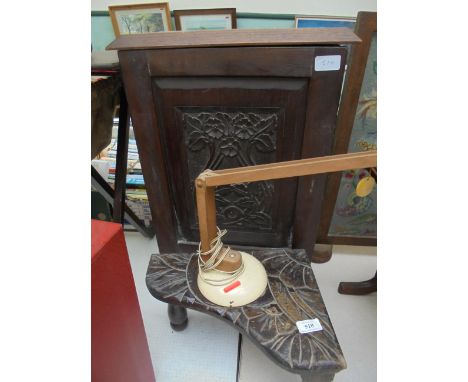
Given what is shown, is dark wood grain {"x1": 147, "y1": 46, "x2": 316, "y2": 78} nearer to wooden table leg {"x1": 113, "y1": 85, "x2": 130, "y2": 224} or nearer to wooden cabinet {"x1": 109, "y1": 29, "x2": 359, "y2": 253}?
wooden cabinet {"x1": 109, "y1": 29, "x2": 359, "y2": 253}

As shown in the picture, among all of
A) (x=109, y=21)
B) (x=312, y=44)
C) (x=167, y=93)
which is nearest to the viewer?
(x=312, y=44)

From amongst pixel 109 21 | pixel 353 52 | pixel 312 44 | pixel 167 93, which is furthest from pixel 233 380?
pixel 109 21

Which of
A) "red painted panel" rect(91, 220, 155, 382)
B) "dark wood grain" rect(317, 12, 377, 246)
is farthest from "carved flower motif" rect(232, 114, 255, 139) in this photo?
"red painted panel" rect(91, 220, 155, 382)

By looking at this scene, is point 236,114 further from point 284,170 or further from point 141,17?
point 141,17

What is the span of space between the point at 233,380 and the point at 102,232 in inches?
31.1

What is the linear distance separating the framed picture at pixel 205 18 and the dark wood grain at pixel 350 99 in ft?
1.77

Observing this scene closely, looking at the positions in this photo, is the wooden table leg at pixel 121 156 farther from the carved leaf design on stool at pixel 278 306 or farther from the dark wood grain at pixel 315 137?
the dark wood grain at pixel 315 137

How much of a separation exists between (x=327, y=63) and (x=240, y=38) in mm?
248

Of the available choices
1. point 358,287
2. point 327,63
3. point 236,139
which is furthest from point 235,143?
point 358,287

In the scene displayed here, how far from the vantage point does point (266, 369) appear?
43.1 inches

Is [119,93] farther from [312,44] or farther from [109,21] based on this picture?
[312,44]

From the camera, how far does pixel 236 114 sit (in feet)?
3.14

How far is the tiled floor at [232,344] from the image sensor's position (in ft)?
3.55

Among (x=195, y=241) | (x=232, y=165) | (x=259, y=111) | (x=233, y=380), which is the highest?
(x=259, y=111)
